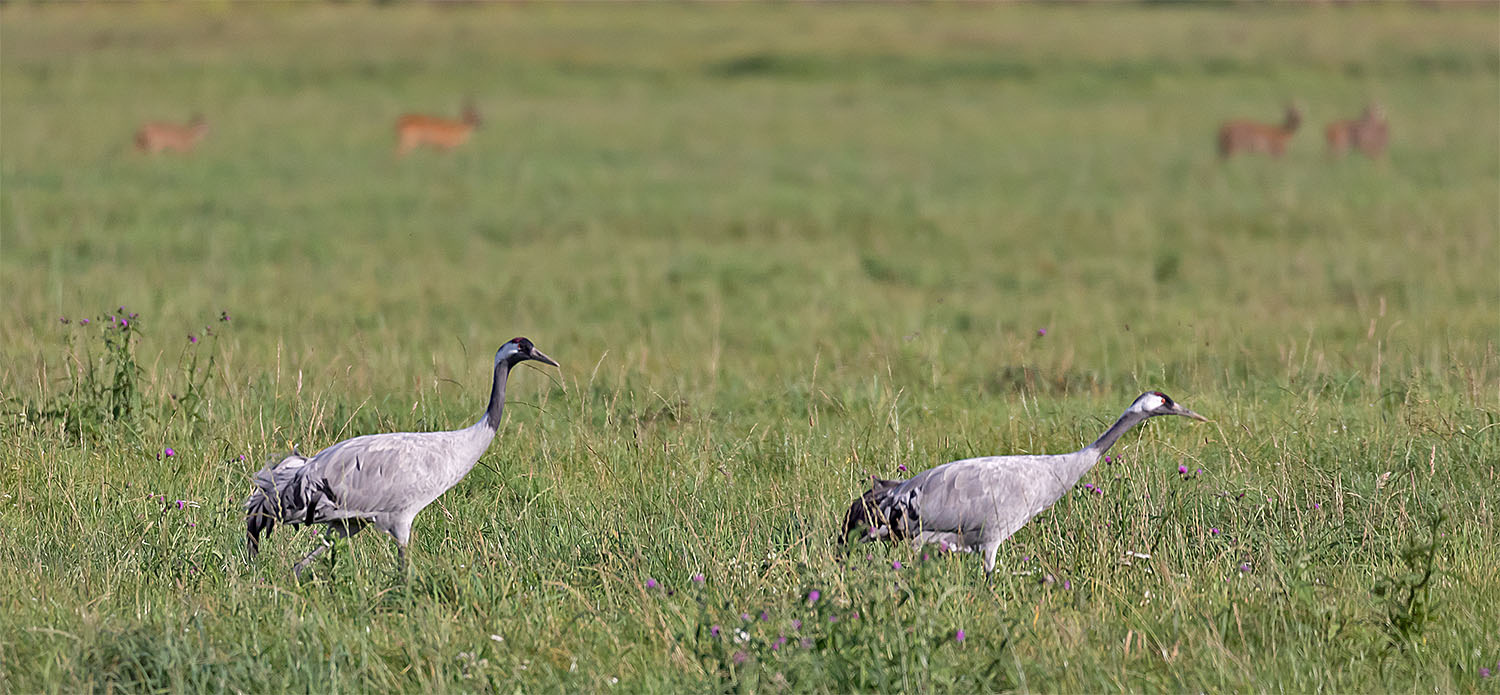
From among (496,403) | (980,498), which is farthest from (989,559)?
(496,403)

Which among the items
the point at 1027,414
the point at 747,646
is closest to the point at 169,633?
the point at 747,646

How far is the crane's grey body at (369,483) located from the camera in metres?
6.05

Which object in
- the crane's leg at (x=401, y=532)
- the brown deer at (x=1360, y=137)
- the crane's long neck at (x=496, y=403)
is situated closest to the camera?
the crane's leg at (x=401, y=532)

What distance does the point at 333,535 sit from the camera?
19.6 feet

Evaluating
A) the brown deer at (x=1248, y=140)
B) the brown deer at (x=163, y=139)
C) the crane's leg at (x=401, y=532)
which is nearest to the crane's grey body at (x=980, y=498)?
the crane's leg at (x=401, y=532)

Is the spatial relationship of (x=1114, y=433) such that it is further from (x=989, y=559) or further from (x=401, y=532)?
(x=401, y=532)

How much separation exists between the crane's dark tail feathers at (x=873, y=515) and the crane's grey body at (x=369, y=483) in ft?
5.46

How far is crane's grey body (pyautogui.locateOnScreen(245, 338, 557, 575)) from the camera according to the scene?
6051 millimetres

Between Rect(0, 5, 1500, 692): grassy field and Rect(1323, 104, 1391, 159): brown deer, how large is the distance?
1.82 ft

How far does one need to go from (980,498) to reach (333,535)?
8.84 feet

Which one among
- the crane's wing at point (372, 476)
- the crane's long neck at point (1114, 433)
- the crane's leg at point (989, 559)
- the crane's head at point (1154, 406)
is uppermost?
the crane's head at point (1154, 406)

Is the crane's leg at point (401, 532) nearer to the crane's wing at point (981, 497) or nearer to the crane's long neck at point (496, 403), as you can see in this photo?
the crane's long neck at point (496, 403)

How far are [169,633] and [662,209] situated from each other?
1704 cm

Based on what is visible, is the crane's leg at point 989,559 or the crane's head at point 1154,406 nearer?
the crane's leg at point 989,559
